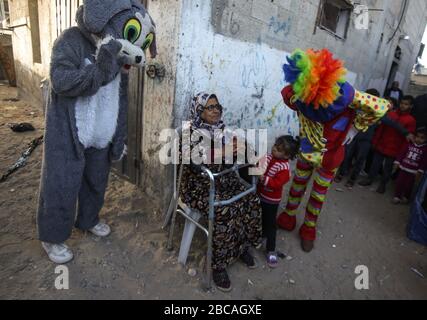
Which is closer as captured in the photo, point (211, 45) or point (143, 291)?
point (143, 291)

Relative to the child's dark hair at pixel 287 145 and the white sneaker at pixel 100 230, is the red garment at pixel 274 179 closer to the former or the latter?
the child's dark hair at pixel 287 145

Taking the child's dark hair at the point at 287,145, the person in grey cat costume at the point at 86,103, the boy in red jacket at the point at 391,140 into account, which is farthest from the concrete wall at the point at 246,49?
the boy in red jacket at the point at 391,140

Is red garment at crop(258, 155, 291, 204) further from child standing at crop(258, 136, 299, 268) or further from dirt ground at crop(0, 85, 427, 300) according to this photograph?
dirt ground at crop(0, 85, 427, 300)

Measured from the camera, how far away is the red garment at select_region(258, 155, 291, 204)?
2.46 metres

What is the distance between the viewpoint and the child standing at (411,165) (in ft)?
13.1

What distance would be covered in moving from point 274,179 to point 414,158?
2.92 m

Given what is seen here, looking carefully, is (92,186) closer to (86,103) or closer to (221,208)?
(86,103)

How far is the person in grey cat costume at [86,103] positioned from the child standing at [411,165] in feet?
12.9

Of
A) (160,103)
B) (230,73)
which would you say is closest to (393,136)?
(230,73)

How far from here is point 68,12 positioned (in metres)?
4.21

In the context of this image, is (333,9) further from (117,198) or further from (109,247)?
(109,247)

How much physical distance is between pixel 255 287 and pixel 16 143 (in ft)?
13.6
